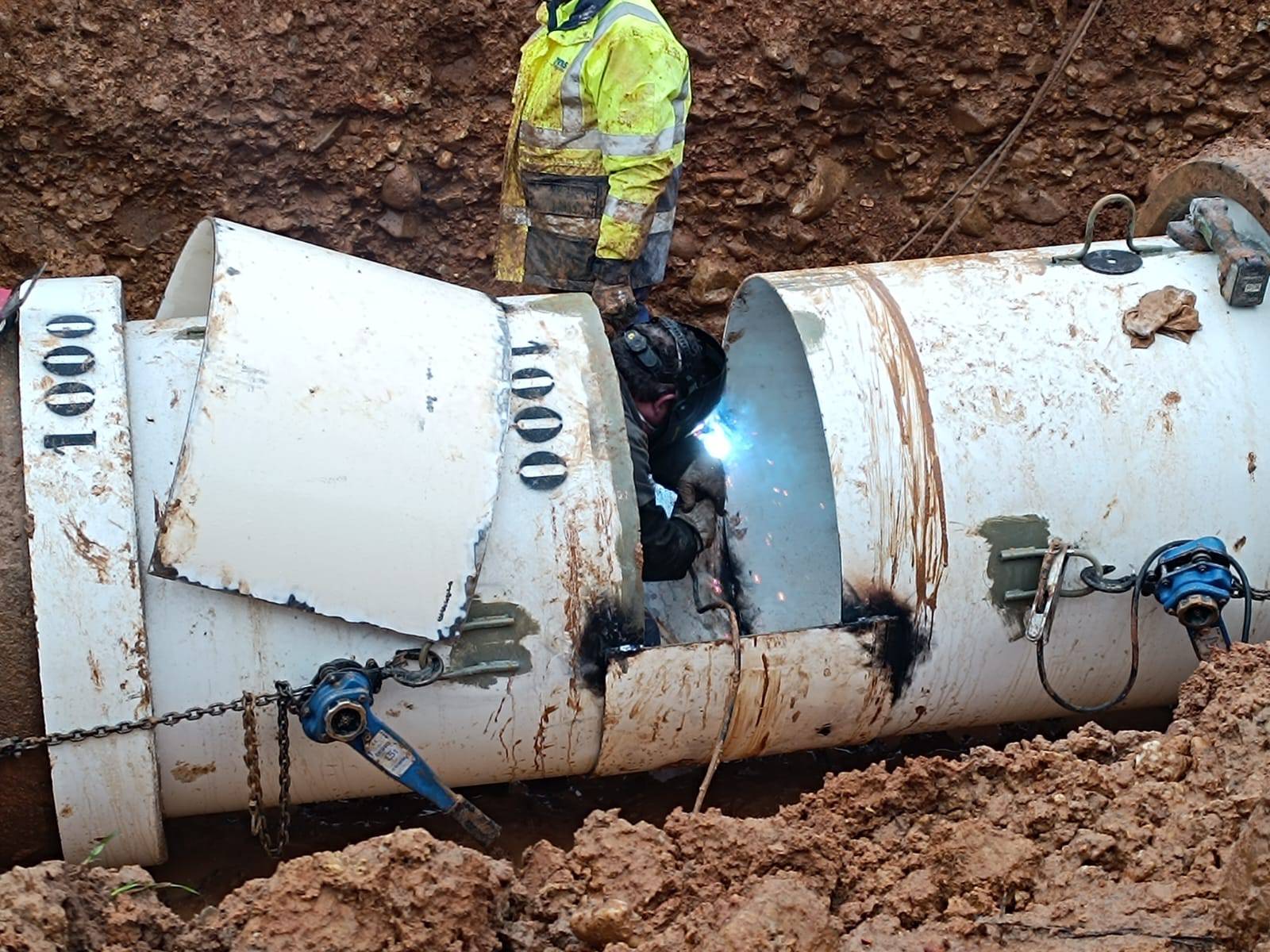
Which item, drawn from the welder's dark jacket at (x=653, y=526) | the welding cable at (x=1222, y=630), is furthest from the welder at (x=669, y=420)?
the welding cable at (x=1222, y=630)

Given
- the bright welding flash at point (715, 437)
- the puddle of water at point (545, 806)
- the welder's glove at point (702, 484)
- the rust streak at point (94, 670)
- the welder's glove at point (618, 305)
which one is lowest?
the puddle of water at point (545, 806)

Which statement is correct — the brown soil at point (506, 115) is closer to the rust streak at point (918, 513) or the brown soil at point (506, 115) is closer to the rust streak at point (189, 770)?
the rust streak at point (918, 513)

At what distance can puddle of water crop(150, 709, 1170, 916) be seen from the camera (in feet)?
13.5

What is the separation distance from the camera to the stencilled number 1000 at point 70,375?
3270 mm

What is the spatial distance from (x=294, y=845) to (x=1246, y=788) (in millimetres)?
2572

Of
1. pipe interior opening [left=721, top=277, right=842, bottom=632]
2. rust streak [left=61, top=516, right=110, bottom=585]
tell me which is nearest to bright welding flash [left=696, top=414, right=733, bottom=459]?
pipe interior opening [left=721, top=277, right=842, bottom=632]

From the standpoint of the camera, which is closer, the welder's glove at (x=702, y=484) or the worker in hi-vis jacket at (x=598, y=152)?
the welder's glove at (x=702, y=484)

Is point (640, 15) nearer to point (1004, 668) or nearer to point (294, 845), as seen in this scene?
point (1004, 668)

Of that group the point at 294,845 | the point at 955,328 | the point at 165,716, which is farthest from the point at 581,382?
the point at 294,845

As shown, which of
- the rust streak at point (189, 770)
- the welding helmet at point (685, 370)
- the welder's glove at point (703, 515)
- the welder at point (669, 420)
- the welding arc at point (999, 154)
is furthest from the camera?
the welding arc at point (999, 154)

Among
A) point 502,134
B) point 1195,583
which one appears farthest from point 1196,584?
point 502,134

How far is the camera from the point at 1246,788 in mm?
2680

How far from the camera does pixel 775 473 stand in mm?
4672

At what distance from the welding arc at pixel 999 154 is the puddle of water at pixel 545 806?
7.78 ft
